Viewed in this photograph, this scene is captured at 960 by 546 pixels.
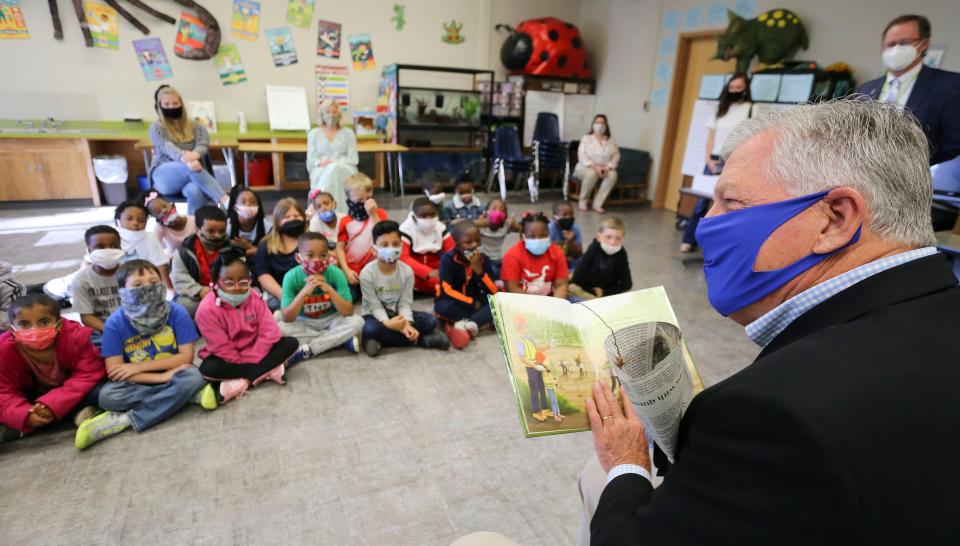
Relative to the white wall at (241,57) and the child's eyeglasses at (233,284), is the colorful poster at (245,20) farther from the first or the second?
the child's eyeglasses at (233,284)

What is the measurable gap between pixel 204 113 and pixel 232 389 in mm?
5028

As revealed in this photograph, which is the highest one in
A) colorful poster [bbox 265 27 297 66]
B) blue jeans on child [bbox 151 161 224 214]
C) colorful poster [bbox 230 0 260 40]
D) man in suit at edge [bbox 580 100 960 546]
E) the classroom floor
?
colorful poster [bbox 230 0 260 40]

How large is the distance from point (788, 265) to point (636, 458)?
0.44 meters

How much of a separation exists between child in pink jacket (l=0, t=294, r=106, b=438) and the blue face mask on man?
2.35 metres

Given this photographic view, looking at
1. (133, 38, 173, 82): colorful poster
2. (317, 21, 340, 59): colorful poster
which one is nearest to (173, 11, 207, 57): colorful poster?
(133, 38, 173, 82): colorful poster

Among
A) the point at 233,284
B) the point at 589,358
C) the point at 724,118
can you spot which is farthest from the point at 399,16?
the point at 589,358

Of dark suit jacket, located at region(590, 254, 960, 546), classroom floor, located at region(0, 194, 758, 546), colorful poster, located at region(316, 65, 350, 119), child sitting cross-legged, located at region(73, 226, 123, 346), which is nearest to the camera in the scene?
dark suit jacket, located at region(590, 254, 960, 546)

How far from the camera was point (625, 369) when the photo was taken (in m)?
0.86

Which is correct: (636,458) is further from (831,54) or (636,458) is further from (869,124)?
(831,54)

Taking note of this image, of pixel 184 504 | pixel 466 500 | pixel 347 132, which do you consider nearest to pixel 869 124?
pixel 466 500

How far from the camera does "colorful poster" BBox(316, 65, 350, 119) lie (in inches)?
265

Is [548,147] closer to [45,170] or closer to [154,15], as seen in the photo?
[154,15]

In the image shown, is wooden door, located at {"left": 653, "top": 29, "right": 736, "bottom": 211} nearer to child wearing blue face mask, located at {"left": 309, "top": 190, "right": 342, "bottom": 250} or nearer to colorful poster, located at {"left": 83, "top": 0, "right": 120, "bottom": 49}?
child wearing blue face mask, located at {"left": 309, "top": 190, "right": 342, "bottom": 250}

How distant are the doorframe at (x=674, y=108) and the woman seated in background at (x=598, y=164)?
74 cm
